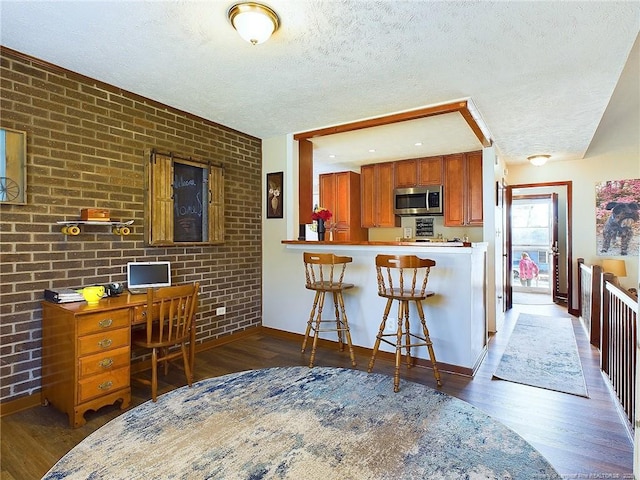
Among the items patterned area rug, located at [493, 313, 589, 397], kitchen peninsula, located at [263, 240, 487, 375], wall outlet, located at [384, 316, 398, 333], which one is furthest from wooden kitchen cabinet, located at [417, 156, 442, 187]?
wall outlet, located at [384, 316, 398, 333]

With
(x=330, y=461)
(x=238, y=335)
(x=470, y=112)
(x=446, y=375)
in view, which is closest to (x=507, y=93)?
(x=470, y=112)

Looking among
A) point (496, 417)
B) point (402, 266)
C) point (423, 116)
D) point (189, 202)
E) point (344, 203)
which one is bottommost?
point (496, 417)

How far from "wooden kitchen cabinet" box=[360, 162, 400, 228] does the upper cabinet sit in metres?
0.13

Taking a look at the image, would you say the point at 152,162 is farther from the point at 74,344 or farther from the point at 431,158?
the point at 431,158

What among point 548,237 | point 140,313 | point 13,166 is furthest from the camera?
point 548,237

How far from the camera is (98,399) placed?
2.34 meters

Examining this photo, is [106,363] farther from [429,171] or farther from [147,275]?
[429,171]

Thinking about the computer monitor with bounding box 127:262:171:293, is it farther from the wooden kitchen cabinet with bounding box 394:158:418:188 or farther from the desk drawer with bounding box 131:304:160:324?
the wooden kitchen cabinet with bounding box 394:158:418:188

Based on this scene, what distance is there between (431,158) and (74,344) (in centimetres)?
491

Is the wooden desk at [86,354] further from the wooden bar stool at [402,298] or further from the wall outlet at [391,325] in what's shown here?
the wall outlet at [391,325]

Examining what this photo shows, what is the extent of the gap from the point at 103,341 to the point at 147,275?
85 centimetres

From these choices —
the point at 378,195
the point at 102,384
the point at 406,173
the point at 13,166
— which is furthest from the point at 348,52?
the point at 378,195

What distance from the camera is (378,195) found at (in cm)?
593

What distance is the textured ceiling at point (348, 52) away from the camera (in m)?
1.95
